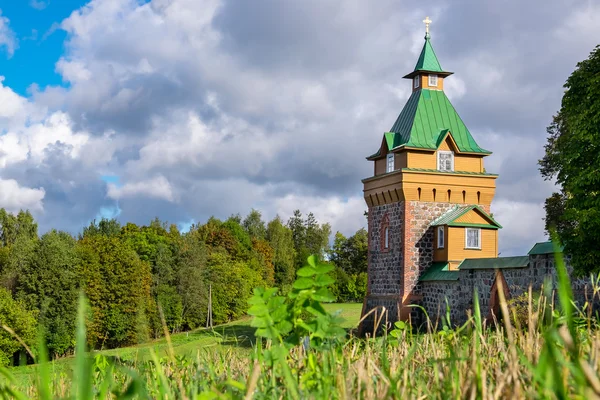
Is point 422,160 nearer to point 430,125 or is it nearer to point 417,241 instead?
point 430,125

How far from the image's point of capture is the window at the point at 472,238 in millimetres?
30891

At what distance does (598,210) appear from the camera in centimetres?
1745

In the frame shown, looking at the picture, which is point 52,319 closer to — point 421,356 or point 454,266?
point 454,266

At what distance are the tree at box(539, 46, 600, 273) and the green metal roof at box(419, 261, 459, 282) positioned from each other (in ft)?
32.4

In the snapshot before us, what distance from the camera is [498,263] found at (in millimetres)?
23688

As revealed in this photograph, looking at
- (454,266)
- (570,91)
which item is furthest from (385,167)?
(570,91)

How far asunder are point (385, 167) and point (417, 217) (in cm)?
318

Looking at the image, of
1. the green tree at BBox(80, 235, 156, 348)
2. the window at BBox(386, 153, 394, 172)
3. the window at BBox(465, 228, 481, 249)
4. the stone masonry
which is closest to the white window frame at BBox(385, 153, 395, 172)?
the window at BBox(386, 153, 394, 172)

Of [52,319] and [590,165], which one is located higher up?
[590,165]

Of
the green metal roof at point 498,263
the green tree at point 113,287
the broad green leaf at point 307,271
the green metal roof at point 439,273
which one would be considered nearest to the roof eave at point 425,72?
the green metal roof at point 439,273

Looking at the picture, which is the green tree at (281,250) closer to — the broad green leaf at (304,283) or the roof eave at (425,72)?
the roof eave at (425,72)

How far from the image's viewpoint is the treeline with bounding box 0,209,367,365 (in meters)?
45.1

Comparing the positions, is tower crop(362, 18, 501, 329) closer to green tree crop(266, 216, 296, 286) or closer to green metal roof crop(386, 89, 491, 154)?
green metal roof crop(386, 89, 491, 154)

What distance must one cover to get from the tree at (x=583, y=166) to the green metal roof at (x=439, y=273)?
32.4 feet
